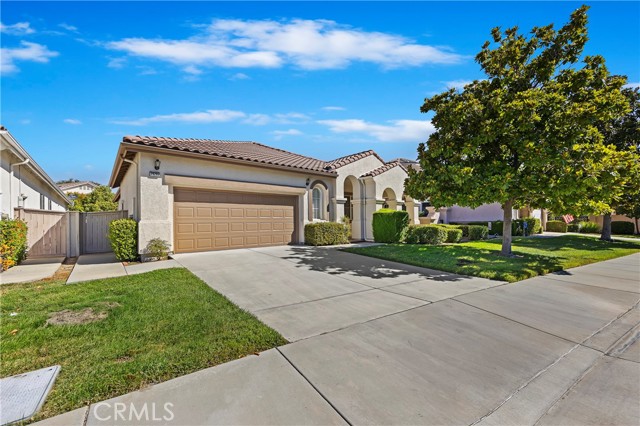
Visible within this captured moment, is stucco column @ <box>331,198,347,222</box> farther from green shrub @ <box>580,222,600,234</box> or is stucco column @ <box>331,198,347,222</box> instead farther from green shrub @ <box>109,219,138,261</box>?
green shrub @ <box>580,222,600,234</box>

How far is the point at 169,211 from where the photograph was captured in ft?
33.0

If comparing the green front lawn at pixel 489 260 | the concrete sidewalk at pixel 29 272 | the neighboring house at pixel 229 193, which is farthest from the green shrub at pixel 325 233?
the concrete sidewalk at pixel 29 272

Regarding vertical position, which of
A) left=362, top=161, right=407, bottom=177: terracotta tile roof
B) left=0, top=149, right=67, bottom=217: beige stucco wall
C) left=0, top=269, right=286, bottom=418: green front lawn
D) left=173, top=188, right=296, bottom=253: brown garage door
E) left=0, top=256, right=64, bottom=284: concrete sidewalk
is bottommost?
left=0, top=256, right=64, bottom=284: concrete sidewalk

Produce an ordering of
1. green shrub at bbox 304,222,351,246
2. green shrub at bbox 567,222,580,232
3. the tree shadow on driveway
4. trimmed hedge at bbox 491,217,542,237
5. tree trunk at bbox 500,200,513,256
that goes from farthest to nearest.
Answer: green shrub at bbox 567,222,580,232
trimmed hedge at bbox 491,217,542,237
green shrub at bbox 304,222,351,246
tree trunk at bbox 500,200,513,256
the tree shadow on driveway

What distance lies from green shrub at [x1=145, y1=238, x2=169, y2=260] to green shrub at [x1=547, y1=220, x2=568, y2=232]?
2913 cm

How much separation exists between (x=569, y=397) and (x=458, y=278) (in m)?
4.53

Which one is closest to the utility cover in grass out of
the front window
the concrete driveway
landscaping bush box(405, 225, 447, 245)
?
the concrete driveway

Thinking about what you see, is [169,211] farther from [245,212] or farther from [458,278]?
[458,278]

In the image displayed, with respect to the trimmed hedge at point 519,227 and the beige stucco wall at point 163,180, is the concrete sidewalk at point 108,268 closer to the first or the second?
the beige stucco wall at point 163,180

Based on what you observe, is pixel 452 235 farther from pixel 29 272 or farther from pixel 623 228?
pixel 623 228

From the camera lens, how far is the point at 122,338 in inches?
141

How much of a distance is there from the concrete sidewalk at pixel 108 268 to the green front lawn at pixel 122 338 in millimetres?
1492


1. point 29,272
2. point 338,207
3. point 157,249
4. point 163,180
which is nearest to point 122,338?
point 157,249

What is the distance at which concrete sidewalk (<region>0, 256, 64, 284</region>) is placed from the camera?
711cm
